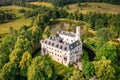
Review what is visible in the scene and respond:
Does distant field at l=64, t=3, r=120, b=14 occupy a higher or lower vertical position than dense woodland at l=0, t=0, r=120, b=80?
higher

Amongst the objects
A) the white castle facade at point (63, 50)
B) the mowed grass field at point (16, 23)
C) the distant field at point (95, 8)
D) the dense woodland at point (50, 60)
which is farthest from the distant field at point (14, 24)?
the white castle facade at point (63, 50)

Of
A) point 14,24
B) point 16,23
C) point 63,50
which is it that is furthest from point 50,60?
point 16,23

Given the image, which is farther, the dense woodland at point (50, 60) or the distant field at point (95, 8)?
the distant field at point (95, 8)

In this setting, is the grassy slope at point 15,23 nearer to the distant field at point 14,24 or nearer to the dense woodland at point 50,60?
the distant field at point 14,24

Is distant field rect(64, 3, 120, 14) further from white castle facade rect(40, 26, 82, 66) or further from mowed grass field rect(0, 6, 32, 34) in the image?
white castle facade rect(40, 26, 82, 66)

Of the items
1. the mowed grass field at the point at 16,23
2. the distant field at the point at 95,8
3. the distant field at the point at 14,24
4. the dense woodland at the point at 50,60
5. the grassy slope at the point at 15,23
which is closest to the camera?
the dense woodland at the point at 50,60

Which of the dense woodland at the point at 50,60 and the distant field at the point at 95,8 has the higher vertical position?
the distant field at the point at 95,8

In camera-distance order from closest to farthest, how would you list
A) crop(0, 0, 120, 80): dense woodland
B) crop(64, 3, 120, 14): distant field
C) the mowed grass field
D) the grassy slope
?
crop(0, 0, 120, 80): dense woodland < the grassy slope < the mowed grass field < crop(64, 3, 120, 14): distant field

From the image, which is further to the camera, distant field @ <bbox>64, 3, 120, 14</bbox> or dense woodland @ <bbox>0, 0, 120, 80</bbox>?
distant field @ <bbox>64, 3, 120, 14</bbox>

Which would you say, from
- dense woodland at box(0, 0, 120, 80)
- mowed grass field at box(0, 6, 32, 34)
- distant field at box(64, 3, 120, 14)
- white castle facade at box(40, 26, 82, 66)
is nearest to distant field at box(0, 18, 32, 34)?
mowed grass field at box(0, 6, 32, 34)

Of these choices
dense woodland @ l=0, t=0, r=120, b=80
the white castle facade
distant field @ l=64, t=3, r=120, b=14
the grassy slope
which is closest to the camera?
dense woodland @ l=0, t=0, r=120, b=80

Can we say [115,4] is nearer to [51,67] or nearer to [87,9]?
[87,9]
